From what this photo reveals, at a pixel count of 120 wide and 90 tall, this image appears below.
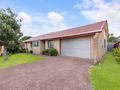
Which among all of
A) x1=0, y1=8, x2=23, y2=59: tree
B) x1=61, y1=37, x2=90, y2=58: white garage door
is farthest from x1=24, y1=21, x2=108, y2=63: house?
x1=0, y1=8, x2=23, y2=59: tree

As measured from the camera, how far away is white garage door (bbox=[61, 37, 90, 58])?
16.0 m

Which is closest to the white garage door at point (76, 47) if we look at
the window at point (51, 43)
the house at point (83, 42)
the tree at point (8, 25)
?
the house at point (83, 42)

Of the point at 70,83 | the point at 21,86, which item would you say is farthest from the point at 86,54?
the point at 21,86

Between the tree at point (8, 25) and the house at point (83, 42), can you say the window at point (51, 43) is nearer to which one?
the house at point (83, 42)

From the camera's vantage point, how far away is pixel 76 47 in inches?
693

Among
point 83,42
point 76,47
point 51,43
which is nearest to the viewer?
point 83,42

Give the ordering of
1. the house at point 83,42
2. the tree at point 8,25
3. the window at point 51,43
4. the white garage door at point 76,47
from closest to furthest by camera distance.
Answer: the house at point 83,42 → the white garage door at point 76,47 → the tree at point 8,25 → the window at point 51,43

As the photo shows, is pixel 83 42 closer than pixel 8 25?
Yes

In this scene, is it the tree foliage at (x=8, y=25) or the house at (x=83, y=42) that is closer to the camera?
the house at (x=83, y=42)

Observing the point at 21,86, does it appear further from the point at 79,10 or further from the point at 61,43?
the point at 79,10

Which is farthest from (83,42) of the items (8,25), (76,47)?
(8,25)

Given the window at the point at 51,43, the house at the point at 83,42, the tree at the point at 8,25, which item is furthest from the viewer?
the window at the point at 51,43

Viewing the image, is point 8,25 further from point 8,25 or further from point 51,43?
point 51,43

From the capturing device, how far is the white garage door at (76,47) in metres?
16.0
